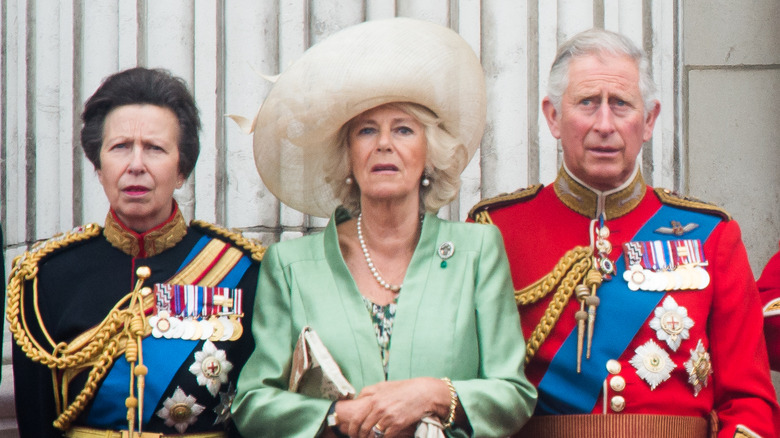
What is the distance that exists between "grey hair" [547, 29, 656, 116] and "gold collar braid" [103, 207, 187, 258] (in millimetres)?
1130

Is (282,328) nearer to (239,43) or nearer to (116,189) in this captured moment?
(116,189)

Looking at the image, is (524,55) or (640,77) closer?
(640,77)

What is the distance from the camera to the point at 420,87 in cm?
325

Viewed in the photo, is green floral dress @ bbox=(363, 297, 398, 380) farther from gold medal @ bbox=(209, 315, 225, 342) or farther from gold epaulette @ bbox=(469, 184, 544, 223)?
gold epaulette @ bbox=(469, 184, 544, 223)

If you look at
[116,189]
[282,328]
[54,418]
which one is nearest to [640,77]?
[282,328]

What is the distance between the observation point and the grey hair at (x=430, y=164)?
10.9 feet

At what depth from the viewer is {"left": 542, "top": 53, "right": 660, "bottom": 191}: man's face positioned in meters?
3.54

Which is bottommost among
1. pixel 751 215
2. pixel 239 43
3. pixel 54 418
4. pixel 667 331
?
pixel 54 418

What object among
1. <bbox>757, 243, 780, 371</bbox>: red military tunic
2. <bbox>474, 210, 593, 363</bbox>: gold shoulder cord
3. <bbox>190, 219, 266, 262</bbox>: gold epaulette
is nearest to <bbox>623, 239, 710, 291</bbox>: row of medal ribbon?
<bbox>474, 210, 593, 363</bbox>: gold shoulder cord

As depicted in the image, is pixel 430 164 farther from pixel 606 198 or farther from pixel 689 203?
pixel 689 203

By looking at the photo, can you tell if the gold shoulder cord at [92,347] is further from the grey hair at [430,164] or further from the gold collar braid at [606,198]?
the gold collar braid at [606,198]

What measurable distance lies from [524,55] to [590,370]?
142 centimetres

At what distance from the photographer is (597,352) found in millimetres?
3436

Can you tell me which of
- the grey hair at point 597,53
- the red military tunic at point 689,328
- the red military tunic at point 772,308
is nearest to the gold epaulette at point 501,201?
the red military tunic at point 689,328
